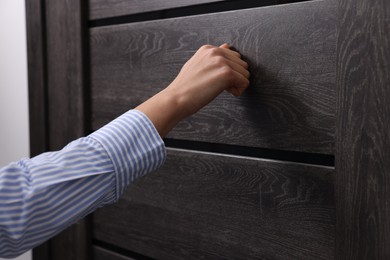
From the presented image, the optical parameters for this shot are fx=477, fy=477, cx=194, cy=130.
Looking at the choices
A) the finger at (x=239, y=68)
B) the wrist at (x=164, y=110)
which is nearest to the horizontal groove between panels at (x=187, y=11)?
the finger at (x=239, y=68)

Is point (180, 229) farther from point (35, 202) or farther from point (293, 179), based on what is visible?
point (35, 202)

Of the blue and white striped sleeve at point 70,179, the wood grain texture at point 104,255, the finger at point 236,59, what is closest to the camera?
the blue and white striped sleeve at point 70,179

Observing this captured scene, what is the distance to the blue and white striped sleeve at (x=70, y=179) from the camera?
21.5 inches

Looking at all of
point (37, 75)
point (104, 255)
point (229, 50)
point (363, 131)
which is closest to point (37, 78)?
point (37, 75)

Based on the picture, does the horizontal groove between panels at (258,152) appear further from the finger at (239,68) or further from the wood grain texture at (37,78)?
the wood grain texture at (37,78)

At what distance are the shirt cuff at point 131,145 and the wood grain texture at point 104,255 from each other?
477 millimetres

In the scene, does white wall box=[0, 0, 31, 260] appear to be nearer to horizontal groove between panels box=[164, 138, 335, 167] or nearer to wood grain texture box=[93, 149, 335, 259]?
wood grain texture box=[93, 149, 335, 259]

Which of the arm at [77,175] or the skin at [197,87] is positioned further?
the skin at [197,87]

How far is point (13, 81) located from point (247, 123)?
2.53 feet

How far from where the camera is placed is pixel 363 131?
25.8 inches

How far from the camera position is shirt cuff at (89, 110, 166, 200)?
59 centimetres

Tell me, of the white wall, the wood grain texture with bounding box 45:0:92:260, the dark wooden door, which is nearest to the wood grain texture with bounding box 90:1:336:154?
the dark wooden door

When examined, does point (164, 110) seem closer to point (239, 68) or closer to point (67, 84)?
point (239, 68)

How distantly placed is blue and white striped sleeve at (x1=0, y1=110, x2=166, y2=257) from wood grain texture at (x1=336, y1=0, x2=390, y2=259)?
0.88 feet
